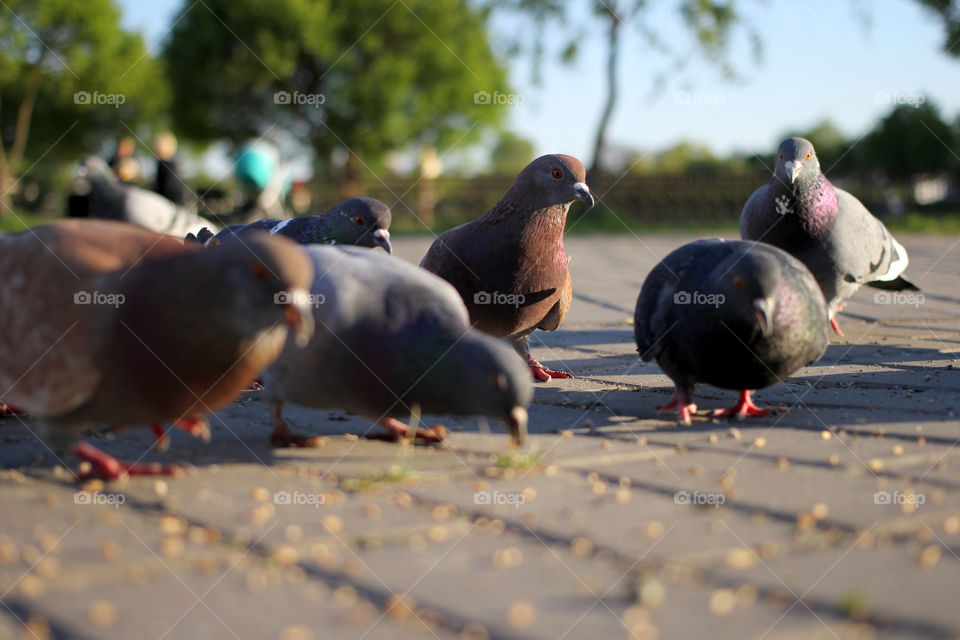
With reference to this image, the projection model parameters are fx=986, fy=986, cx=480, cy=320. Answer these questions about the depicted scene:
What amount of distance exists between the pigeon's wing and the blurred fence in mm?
20757

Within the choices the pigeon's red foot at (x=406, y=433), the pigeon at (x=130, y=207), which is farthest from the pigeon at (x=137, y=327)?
the pigeon at (x=130, y=207)

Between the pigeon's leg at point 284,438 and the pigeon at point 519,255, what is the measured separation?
4.86 ft

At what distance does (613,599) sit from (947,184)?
31.8 m

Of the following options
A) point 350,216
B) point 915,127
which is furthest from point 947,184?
point 350,216

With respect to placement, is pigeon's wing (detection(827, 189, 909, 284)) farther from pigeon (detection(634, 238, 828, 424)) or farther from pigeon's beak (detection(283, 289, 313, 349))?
pigeon's beak (detection(283, 289, 313, 349))

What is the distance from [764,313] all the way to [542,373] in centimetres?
153

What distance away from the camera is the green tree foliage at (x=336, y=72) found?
112 feet

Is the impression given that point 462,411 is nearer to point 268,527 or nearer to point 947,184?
point 268,527

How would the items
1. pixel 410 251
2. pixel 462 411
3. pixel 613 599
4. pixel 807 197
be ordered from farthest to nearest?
pixel 410 251 < pixel 807 197 < pixel 462 411 < pixel 613 599

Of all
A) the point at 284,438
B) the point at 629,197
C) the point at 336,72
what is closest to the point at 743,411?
the point at 284,438

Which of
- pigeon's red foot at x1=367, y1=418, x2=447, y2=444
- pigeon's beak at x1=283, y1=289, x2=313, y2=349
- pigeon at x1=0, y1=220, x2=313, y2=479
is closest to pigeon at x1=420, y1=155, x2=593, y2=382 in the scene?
pigeon's red foot at x1=367, y1=418, x2=447, y2=444

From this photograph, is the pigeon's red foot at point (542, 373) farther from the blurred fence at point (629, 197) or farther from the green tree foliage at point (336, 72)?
the green tree foliage at point (336, 72)

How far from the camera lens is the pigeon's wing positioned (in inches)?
220

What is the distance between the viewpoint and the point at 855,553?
2287mm
